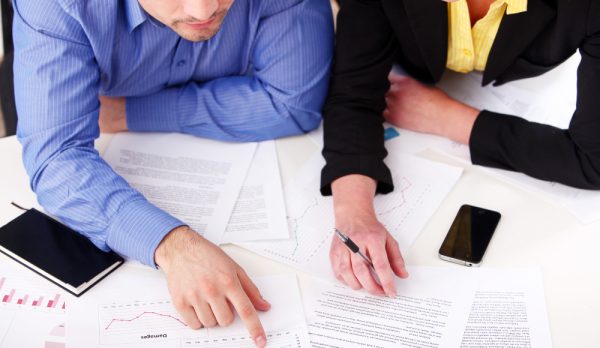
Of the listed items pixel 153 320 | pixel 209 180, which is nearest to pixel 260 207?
pixel 209 180

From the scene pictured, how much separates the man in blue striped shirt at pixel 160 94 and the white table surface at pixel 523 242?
11 cm

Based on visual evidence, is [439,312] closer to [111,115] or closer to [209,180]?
[209,180]

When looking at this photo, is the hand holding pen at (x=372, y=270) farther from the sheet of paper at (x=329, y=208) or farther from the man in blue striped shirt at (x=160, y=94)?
the man in blue striped shirt at (x=160, y=94)

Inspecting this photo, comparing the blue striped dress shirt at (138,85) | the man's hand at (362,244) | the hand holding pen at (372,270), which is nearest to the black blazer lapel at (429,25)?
the blue striped dress shirt at (138,85)

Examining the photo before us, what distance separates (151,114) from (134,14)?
274 mm

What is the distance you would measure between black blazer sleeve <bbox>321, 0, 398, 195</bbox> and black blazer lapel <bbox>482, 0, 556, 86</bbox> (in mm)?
238

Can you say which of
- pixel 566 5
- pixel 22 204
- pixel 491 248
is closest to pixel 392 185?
pixel 491 248

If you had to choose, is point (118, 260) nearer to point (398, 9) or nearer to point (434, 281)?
point (434, 281)

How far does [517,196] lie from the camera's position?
4.91ft

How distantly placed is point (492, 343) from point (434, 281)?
16 centimetres

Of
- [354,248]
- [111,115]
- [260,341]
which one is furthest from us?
[111,115]

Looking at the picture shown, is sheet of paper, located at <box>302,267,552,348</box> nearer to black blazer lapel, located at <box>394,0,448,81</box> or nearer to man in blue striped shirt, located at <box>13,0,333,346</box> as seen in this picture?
man in blue striped shirt, located at <box>13,0,333,346</box>

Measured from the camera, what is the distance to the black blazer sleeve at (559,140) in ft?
4.76

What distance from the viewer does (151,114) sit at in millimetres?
1618
